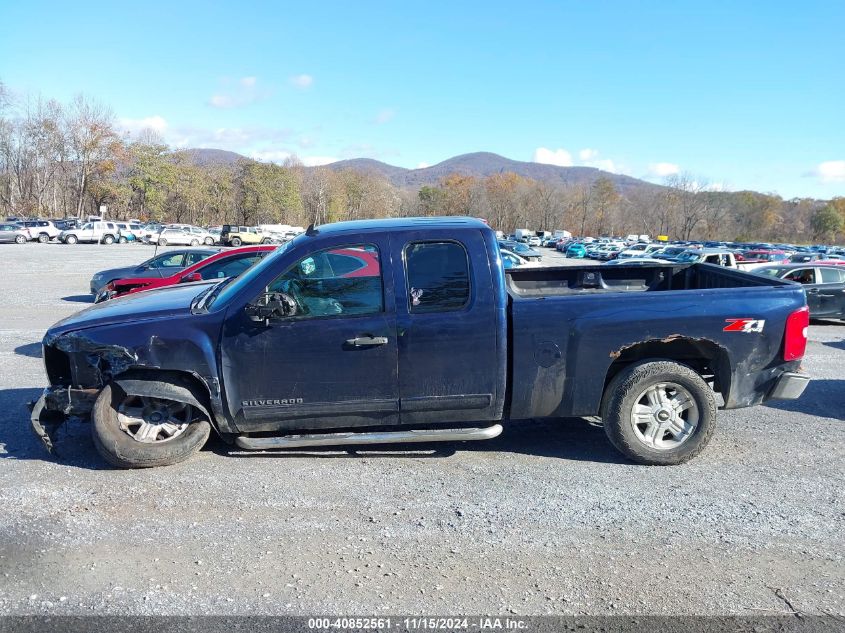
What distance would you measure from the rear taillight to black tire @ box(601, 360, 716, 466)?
0.72m

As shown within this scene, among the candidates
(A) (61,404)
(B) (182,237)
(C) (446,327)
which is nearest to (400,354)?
(C) (446,327)

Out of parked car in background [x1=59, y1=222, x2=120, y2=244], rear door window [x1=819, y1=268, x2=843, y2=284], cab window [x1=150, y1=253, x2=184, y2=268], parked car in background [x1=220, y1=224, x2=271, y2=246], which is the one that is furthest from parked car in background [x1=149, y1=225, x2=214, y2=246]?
rear door window [x1=819, y1=268, x2=843, y2=284]

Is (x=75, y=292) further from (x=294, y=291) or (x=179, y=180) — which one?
(x=179, y=180)

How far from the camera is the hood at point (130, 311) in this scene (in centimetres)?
466

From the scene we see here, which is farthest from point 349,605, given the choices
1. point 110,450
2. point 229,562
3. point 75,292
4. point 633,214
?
point 633,214

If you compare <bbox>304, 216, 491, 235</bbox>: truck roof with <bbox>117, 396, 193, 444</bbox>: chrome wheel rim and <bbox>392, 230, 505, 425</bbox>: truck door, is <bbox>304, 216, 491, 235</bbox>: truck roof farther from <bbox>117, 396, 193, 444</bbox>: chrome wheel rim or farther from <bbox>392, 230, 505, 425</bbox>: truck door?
<bbox>117, 396, 193, 444</bbox>: chrome wheel rim

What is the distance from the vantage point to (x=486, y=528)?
12.7 feet

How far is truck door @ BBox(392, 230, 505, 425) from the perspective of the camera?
14.9 feet

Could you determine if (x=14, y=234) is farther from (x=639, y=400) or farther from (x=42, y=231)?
(x=639, y=400)

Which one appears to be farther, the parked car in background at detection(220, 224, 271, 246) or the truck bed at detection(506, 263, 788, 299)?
the parked car in background at detection(220, 224, 271, 246)

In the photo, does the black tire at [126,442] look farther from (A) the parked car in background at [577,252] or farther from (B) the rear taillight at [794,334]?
(A) the parked car in background at [577,252]

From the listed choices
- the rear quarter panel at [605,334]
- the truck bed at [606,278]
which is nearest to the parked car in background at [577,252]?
the truck bed at [606,278]

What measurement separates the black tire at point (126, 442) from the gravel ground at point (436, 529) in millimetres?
105

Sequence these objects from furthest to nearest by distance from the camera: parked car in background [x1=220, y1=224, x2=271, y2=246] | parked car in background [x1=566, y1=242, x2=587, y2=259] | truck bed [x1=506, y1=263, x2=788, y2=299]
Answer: parked car in background [x1=566, y1=242, x2=587, y2=259] < parked car in background [x1=220, y1=224, x2=271, y2=246] < truck bed [x1=506, y1=263, x2=788, y2=299]
